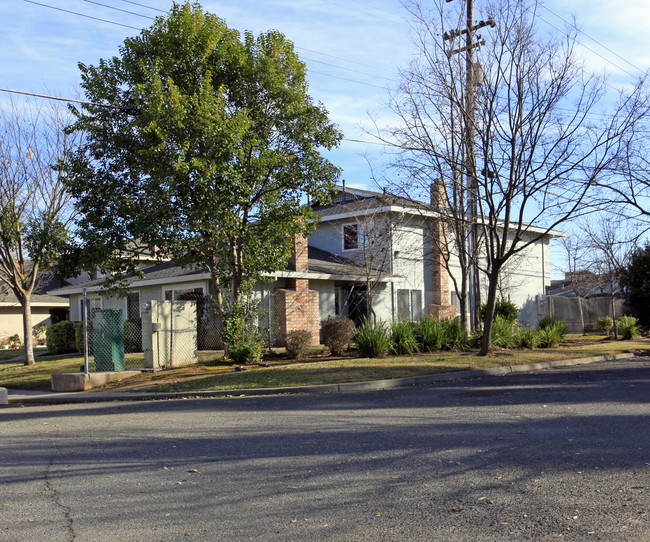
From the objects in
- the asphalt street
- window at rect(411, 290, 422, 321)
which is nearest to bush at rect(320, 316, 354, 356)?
the asphalt street

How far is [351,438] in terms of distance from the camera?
7305 mm

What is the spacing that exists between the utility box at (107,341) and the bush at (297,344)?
4.50 metres

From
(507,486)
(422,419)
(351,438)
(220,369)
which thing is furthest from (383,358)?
(507,486)

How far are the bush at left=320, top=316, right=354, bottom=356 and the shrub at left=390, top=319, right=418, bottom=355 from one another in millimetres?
1241

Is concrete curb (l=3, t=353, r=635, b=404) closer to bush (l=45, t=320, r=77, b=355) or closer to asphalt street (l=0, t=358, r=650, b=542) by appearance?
asphalt street (l=0, t=358, r=650, b=542)

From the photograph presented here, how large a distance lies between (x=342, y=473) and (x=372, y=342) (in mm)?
11293

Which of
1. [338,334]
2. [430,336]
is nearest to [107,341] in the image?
[338,334]

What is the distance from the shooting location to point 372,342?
1691 cm

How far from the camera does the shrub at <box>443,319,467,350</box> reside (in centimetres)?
1855

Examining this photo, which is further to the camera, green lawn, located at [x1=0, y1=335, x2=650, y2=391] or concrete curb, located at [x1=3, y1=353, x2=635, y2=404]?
green lawn, located at [x1=0, y1=335, x2=650, y2=391]

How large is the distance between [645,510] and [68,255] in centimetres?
1460

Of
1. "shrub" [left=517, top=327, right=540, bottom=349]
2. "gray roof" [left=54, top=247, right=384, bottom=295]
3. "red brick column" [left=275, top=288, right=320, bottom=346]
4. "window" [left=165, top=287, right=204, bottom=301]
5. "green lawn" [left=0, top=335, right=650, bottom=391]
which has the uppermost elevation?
"gray roof" [left=54, top=247, right=384, bottom=295]

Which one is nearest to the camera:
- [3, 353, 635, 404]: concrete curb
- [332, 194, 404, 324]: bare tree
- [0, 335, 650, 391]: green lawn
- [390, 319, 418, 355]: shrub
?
[3, 353, 635, 404]: concrete curb

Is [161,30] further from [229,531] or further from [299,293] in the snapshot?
[229,531]
